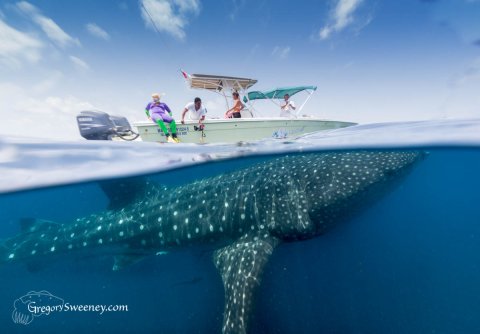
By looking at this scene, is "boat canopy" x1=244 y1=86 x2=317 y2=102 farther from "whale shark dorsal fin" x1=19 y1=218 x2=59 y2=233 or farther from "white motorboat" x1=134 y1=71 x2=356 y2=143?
"whale shark dorsal fin" x1=19 y1=218 x2=59 y2=233

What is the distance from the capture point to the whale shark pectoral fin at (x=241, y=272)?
10.9 ft

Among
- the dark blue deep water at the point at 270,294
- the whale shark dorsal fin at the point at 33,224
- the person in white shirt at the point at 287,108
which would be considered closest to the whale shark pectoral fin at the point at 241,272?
the dark blue deep water at the point at 270,294

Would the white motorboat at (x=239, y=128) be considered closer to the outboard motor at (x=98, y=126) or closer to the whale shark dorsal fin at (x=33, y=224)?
the outboard motor at (x=98, y=126)

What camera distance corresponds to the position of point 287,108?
1267cm

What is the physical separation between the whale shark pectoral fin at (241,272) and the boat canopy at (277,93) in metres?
10.4

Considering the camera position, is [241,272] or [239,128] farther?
[239,128]

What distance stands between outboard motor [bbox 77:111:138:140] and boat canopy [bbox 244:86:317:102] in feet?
25.9

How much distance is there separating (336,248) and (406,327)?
11.6ft

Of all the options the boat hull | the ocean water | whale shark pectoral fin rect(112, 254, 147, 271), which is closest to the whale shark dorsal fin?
the ocean water

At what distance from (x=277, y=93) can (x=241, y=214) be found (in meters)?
10.3

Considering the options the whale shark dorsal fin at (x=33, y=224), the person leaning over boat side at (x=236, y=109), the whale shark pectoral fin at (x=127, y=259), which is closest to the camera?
the whale shark pectoral fin at (x=127, y=259)

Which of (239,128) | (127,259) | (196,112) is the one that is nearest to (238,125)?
(239,128)

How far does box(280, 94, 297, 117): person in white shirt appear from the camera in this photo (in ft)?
41.6

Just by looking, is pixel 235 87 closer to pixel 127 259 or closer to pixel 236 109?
pixel 236 109
